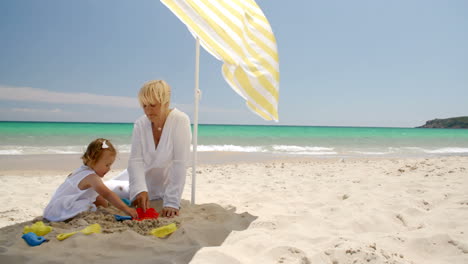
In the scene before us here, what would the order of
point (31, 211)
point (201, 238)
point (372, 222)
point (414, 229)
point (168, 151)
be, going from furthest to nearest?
point (31, 211), point (168, 151), point (372, 222), point (414, 229), point (201, 238)

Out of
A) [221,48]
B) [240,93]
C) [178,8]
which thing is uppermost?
[178,8]

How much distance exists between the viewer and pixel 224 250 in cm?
209

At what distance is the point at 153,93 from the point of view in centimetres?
270

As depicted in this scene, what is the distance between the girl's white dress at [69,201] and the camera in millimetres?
2820

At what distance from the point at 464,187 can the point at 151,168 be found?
3808mm

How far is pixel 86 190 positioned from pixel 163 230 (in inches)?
38.3

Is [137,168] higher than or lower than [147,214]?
higher

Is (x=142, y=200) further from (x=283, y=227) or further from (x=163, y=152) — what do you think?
(x=283, y=227)

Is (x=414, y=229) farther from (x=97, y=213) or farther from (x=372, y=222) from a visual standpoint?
(x=97, y=213)

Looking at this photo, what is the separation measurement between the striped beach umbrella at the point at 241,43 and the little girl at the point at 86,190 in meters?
0.99

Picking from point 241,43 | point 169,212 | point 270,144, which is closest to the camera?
point 241,43

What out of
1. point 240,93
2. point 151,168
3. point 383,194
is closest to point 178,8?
point 240,93

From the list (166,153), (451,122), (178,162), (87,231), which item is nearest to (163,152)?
(166,153)

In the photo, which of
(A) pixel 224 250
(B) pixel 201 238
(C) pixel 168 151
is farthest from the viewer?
(C) pixel 168 151
